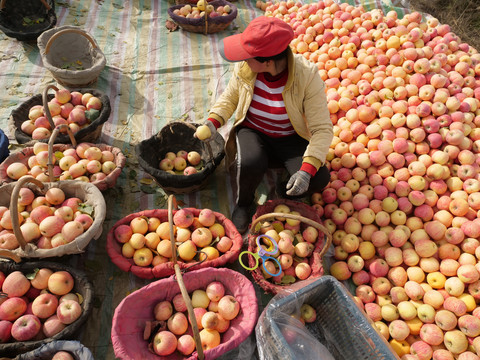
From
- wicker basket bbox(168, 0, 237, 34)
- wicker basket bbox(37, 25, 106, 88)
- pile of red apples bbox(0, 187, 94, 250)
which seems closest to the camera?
pile of red apples bbox(0, 187, 94, 250)

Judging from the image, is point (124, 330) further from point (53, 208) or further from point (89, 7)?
point (89, 7)

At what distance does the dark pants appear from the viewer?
2.96 metres

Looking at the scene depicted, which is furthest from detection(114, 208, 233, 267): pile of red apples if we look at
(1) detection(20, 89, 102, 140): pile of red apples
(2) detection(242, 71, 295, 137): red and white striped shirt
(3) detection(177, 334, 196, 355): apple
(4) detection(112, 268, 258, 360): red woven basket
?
(1) detection(20, 89, 102, 140): pile of red apples

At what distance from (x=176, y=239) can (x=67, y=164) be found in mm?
1405

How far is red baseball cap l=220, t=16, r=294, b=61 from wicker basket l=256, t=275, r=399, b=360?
1.84 metres

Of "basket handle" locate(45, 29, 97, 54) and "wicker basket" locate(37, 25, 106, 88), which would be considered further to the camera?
"wicker basket" locate(37, 25, 106, 88)

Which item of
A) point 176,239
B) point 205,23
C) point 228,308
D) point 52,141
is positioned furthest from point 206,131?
point 205,23

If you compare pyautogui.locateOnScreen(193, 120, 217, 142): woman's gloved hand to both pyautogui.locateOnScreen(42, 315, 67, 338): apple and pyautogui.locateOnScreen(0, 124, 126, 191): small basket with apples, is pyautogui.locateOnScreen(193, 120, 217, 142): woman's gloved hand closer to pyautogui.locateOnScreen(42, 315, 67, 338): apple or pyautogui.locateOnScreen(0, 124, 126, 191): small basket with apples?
pyautogui.locateOnScreen(0, 124, 126, 191): small basket with apples

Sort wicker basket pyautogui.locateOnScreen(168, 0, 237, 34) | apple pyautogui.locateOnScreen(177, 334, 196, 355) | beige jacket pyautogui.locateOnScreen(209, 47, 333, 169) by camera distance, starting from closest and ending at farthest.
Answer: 1. apple pyautogui.locateOnScreen(177, 334, 196, 355)
2. beige jacket pyautogui.locateOnScreen(209, 47, 333, 169)
3. wicker basket pyautogui.locateOnScreen(168, 0, 237, 34)

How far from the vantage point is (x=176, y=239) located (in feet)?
8.97

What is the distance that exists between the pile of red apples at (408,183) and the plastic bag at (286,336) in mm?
695

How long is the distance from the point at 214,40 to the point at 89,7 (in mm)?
2703

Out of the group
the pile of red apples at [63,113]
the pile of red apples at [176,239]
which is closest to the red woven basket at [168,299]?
the pile of red apples at [176,239]

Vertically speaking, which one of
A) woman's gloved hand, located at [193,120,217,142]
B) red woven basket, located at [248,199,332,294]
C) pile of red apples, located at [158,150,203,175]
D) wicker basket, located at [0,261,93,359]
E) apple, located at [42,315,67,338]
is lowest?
apple, located at [42,315,67,338]
